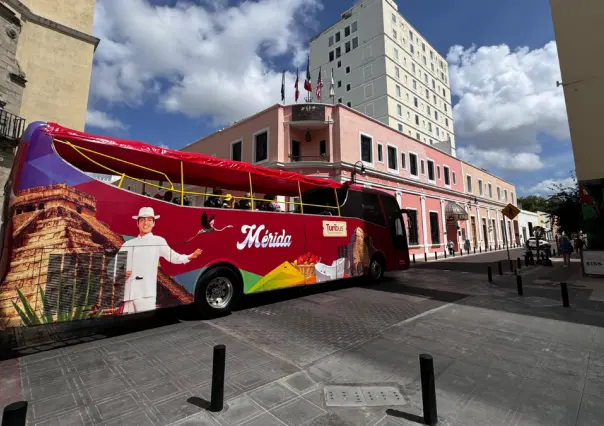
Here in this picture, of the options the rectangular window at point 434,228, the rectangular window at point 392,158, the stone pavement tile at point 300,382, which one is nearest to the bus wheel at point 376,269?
the stone pavement tile at point 300,382

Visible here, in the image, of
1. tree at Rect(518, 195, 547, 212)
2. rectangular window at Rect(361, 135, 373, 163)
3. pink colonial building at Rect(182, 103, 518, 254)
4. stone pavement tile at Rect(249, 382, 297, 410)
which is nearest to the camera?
stone pavement tile at Rect(249, 382, 297, 410)

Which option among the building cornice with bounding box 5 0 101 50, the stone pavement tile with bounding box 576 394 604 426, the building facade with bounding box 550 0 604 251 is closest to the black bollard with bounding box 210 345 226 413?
the stone pavement tile with bounding box 576 394 604 426

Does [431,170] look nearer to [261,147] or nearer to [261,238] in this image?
[261,147]

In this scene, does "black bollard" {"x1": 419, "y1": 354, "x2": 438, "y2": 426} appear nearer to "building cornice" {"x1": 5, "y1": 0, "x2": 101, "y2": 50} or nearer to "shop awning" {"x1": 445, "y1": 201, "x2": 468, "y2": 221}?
"building cornice" {"x1": 5, "y1": 0, "x2": 101, "y2": 50}

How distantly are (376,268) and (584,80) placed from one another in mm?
12020

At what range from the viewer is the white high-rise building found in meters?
42.9

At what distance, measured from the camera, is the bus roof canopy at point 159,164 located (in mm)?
5461

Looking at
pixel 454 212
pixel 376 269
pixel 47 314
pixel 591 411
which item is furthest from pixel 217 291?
pixel 454 212

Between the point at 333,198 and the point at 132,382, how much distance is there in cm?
797

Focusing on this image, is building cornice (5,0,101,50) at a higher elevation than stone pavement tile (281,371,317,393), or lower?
higher

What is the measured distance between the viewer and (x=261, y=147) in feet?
72.6

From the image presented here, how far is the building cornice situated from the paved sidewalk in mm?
21611

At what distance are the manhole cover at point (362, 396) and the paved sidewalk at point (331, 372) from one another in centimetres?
2

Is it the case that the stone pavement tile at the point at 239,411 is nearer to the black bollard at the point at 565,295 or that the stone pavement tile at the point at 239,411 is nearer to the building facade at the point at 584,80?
the black bollard at the point at 565,295
